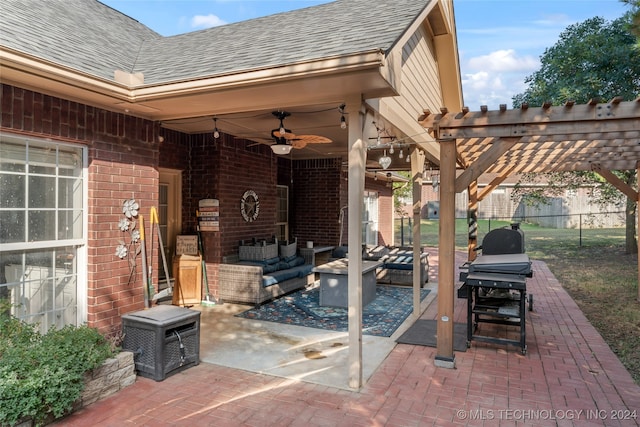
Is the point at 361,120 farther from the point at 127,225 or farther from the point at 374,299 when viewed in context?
the point at 374,299

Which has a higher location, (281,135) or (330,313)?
(281,135)

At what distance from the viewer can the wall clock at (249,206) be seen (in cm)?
760

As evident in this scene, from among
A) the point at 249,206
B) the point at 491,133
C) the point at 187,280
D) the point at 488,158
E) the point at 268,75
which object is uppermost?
the point at 268,75

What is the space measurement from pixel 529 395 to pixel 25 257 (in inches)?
188

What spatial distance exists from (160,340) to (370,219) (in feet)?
35.7

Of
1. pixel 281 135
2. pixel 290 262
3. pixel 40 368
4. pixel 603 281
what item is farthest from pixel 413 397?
pixel 603 281

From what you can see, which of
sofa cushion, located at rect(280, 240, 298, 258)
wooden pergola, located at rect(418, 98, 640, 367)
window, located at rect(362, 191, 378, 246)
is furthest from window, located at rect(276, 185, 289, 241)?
wooden pergola, located at rect(418, 98, 640, 367)

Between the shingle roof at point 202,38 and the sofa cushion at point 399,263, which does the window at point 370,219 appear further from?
the shingle roof at point 202,38

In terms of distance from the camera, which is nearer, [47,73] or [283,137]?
[47,73]

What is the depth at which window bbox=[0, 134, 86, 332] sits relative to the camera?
3.60 metres

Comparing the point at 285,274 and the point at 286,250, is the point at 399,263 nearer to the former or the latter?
the point at 286,250

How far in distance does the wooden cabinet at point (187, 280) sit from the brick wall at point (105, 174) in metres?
2.03

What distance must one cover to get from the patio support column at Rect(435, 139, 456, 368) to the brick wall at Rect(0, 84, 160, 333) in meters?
3.40

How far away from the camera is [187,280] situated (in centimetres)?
671
